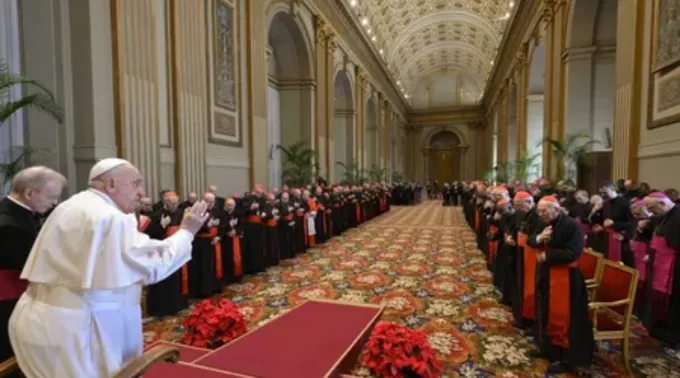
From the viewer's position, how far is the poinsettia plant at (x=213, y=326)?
3135mm

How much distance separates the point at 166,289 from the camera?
15.8 feet

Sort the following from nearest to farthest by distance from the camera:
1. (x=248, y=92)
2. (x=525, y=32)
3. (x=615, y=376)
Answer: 1. (x=615, y=376)
2. (x=248, y=92)
3. (x=525, y=32)

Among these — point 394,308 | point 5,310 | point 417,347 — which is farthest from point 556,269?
point 5,310

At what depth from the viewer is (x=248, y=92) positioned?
9586 millimetres

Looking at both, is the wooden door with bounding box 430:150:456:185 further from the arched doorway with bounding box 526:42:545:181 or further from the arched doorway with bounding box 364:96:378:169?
the arched doorway with bounding box 526:42:545:181

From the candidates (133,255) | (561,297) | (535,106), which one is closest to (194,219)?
(133,255)

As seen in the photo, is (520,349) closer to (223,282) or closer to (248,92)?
(223,282)

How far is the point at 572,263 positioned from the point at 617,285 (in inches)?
20.1

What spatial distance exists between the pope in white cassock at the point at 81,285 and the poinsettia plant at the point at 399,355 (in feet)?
4.73

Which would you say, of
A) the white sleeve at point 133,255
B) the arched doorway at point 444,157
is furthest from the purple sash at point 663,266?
the arched doorway at point 444,157

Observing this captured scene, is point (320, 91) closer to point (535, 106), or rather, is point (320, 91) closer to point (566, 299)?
point (535, 106)

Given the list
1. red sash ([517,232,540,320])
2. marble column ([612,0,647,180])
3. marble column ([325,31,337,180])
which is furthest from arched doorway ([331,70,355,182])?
red sash ([517,232,540,320])

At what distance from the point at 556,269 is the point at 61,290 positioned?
3.41 meters

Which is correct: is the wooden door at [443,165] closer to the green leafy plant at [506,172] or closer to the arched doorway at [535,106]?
the green leafy plant at [506,172]
